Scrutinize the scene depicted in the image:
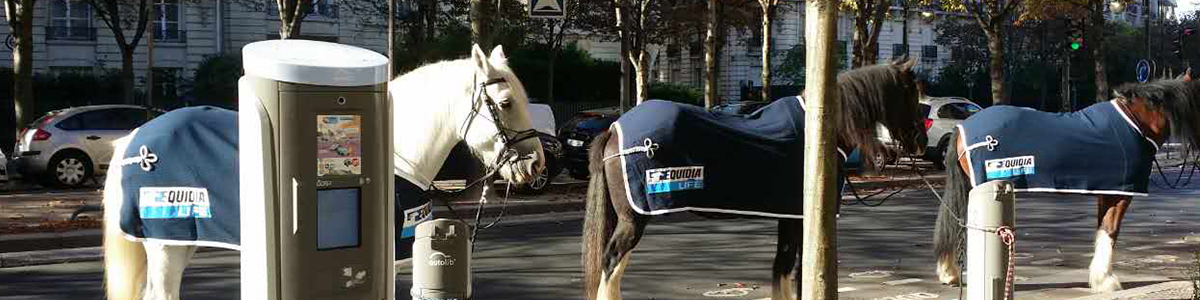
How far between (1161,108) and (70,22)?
42603 mm

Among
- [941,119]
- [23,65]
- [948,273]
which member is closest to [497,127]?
[948,273]

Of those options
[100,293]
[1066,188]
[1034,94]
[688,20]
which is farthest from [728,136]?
[1034,94]

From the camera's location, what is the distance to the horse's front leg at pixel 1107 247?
331 inches

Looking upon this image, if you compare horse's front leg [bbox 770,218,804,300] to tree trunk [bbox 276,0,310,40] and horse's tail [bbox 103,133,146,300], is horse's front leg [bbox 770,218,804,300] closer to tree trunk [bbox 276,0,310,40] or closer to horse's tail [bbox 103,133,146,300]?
horse's tail [bbox 103,133,146,300]

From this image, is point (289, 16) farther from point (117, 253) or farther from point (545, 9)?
point (117, 253)

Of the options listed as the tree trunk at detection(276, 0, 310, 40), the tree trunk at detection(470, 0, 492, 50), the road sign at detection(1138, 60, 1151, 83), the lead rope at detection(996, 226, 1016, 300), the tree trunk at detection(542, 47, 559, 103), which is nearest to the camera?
the lead rope at detection(996, 226, 1016, 300)

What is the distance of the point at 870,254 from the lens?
1091 centimetres

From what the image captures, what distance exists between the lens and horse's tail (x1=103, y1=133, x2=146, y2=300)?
18.6ft

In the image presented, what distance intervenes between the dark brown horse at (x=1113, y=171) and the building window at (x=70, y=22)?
41.0 m

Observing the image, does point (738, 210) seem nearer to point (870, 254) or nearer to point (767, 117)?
point (767, 117)

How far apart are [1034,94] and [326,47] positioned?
54.3 metres

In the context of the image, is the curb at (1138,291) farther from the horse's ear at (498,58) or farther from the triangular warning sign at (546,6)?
the triangular warning sign at (546,6)

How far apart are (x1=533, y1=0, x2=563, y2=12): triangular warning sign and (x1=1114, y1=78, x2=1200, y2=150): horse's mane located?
6.22m

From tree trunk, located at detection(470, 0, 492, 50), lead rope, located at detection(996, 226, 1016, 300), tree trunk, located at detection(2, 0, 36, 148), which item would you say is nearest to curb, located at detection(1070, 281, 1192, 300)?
lead rope, located at detection(996, 226, 1016, 300)
